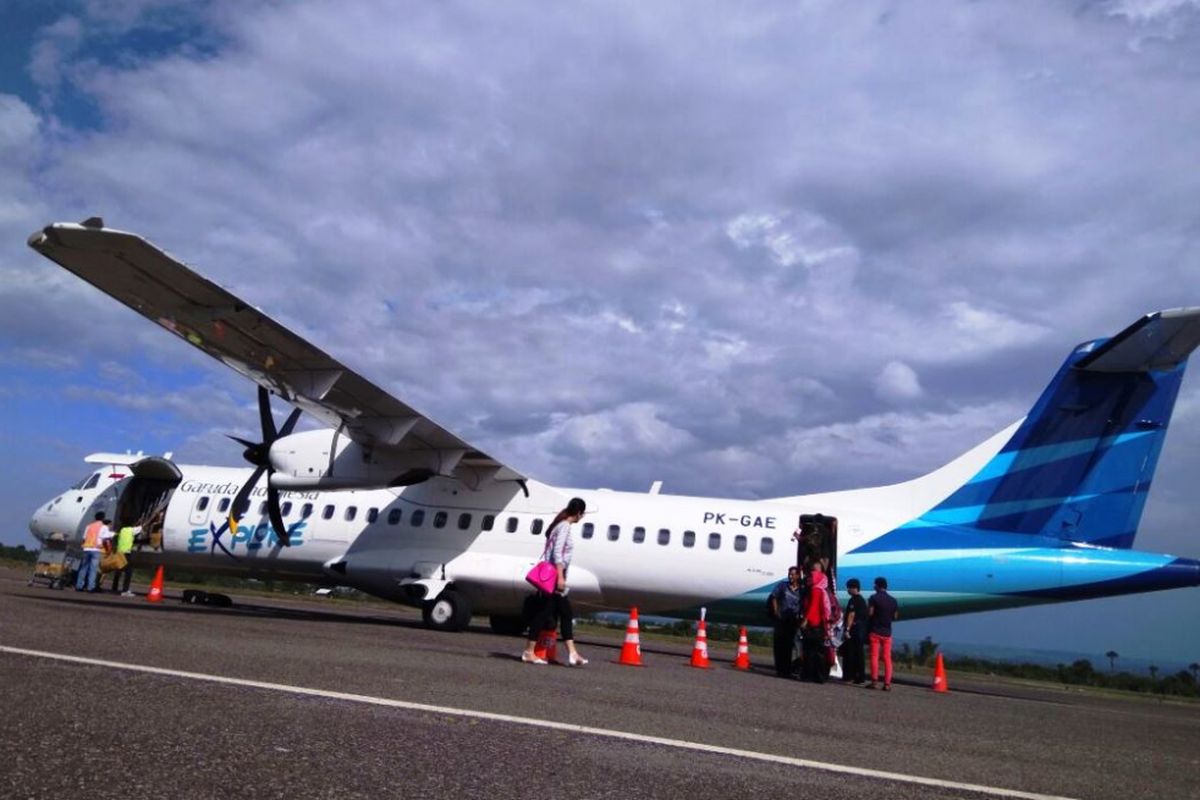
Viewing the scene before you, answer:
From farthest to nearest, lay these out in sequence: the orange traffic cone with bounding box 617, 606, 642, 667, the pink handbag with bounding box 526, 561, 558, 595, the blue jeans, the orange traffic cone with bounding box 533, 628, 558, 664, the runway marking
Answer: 1. the blue jeans
2. the orange traffic cone with bounding box 617, 606, 642, 667
3. the pink handbag with bounding box 526, 561, 558, 595
4. the orange traffic cone with bounding box 533, 628, 558, 664
5. the runway marking

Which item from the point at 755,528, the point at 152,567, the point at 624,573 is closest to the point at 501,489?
the point at 624,573

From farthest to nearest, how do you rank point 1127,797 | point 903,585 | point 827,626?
point 903,585
point 827,626
point 1127,797

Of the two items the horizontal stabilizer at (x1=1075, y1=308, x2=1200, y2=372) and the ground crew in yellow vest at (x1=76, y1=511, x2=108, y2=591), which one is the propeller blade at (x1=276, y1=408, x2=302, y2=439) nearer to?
the ground crew in yellow vest at (x1=76, y1=511, x2=108, y2=591)

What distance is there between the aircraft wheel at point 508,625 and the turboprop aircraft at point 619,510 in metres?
0.05

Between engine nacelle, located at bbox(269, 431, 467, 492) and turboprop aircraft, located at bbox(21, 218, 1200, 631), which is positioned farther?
engine nacelle, located at bbox(269, 431, 467, 492)

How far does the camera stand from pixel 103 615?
36.2 feet

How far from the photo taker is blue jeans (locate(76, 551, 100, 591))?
1798 cm

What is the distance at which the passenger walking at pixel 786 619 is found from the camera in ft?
43.3

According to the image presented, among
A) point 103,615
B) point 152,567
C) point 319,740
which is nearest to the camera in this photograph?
point 319,740

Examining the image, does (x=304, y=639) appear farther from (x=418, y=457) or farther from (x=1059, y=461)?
(x=1059, y=461)

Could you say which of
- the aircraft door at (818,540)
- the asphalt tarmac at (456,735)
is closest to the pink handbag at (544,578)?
the asphalt tarmac at (456,735)

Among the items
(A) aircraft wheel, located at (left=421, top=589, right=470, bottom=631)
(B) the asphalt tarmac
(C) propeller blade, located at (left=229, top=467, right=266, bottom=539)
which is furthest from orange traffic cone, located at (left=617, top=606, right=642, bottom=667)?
(C) propeller blade, located at (left=229, top=467, right=266, bottom=539)

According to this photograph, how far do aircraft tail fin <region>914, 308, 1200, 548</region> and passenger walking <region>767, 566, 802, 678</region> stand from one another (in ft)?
11.0

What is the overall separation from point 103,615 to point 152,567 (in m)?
9.49
